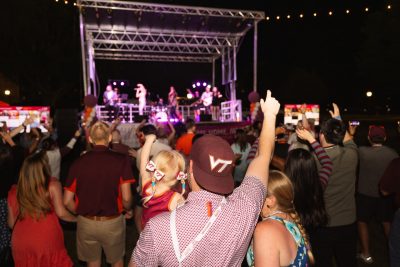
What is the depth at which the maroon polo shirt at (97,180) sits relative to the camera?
2990 millimetres

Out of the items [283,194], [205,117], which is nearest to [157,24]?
[205,117]

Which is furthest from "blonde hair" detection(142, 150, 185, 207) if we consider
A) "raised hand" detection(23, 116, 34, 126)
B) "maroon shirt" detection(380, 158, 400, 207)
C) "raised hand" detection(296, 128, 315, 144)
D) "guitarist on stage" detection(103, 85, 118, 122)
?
"guitarist on stage" detection(103, 85, 118, 122)

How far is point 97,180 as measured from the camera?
2988mm

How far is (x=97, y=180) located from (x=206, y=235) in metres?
1.84

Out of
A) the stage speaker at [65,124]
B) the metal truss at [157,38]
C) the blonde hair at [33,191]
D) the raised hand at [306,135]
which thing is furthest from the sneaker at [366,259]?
the metal truss at [157,38]

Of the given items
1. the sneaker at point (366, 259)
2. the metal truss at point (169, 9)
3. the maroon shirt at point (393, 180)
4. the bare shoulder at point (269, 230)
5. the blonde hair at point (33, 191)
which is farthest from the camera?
the metal truss at point (169, 9)

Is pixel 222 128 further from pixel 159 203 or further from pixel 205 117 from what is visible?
pixel 159 203

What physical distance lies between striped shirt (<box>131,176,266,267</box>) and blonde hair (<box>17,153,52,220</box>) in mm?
1546

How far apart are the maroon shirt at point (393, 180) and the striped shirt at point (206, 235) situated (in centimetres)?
266

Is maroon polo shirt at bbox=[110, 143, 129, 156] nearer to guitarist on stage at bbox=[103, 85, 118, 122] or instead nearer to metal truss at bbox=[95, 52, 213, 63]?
guitarist on stage at bbox=[103, 85, 118, 122]

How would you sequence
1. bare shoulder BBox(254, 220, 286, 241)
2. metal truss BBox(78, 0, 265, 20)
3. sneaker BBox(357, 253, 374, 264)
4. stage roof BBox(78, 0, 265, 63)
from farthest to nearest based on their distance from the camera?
stage roof BBox(78, 0, 265, 63)
metal truss BBox(78, 0, 265, 20)
sneaker BBox(357, 253, 374, 264)
bare shoulder BBox(254, 220, 286, 241)

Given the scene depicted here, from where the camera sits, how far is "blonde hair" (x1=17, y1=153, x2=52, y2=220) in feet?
8.63

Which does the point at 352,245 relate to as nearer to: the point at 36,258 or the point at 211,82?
the point at 36,258

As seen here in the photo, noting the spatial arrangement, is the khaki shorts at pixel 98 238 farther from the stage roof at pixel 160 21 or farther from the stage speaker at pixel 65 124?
the stage speaker at pixel 65 124
